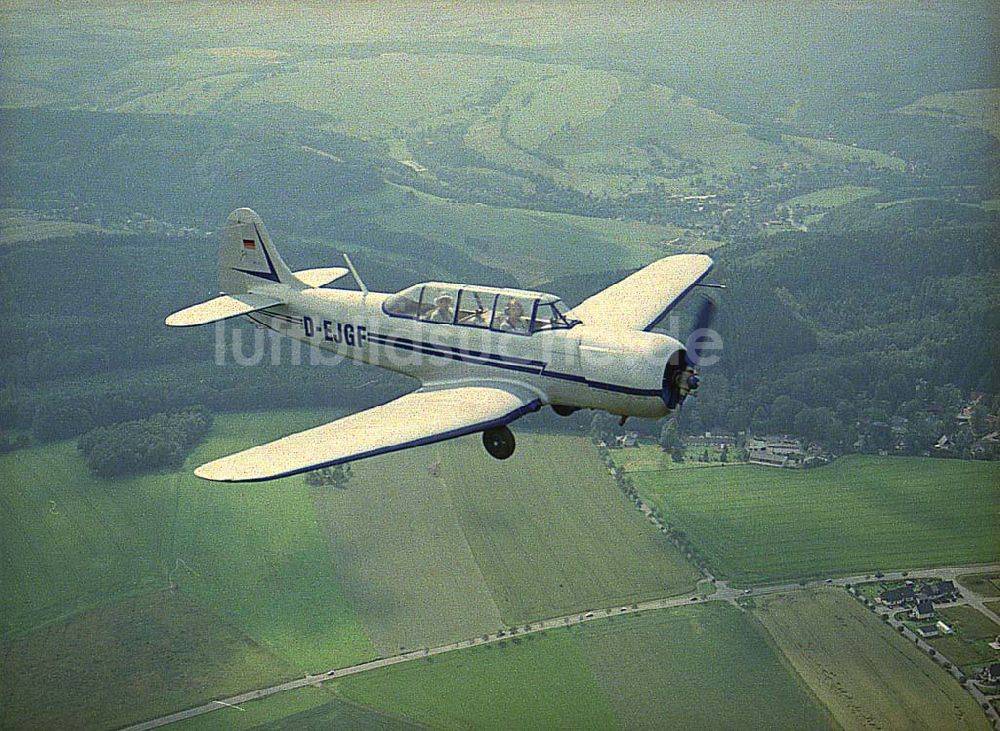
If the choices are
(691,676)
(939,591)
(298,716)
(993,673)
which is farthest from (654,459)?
(298,716)

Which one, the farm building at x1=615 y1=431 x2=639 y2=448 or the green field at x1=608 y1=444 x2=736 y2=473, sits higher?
the farm building at x1=615 y1=431 x2=639 y2=448

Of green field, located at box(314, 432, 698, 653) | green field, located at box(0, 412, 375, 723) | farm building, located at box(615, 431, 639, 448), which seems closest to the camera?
green field, located at box(0, 412, 375, 723)

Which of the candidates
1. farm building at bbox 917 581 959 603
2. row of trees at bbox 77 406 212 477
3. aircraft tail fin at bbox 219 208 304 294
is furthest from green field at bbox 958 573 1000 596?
row of trees at bbox 77 406 212 477

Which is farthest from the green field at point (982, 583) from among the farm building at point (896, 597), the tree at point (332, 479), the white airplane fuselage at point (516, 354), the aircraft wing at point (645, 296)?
the white airplane fuselage at point (516, 354)

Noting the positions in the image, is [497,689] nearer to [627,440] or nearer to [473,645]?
[473,645]

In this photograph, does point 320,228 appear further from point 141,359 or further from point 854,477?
point 854,477

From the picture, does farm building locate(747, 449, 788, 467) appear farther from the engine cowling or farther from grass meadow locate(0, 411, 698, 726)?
the engine cowling

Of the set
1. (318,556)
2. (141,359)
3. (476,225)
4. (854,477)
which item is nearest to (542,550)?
(318,556)
